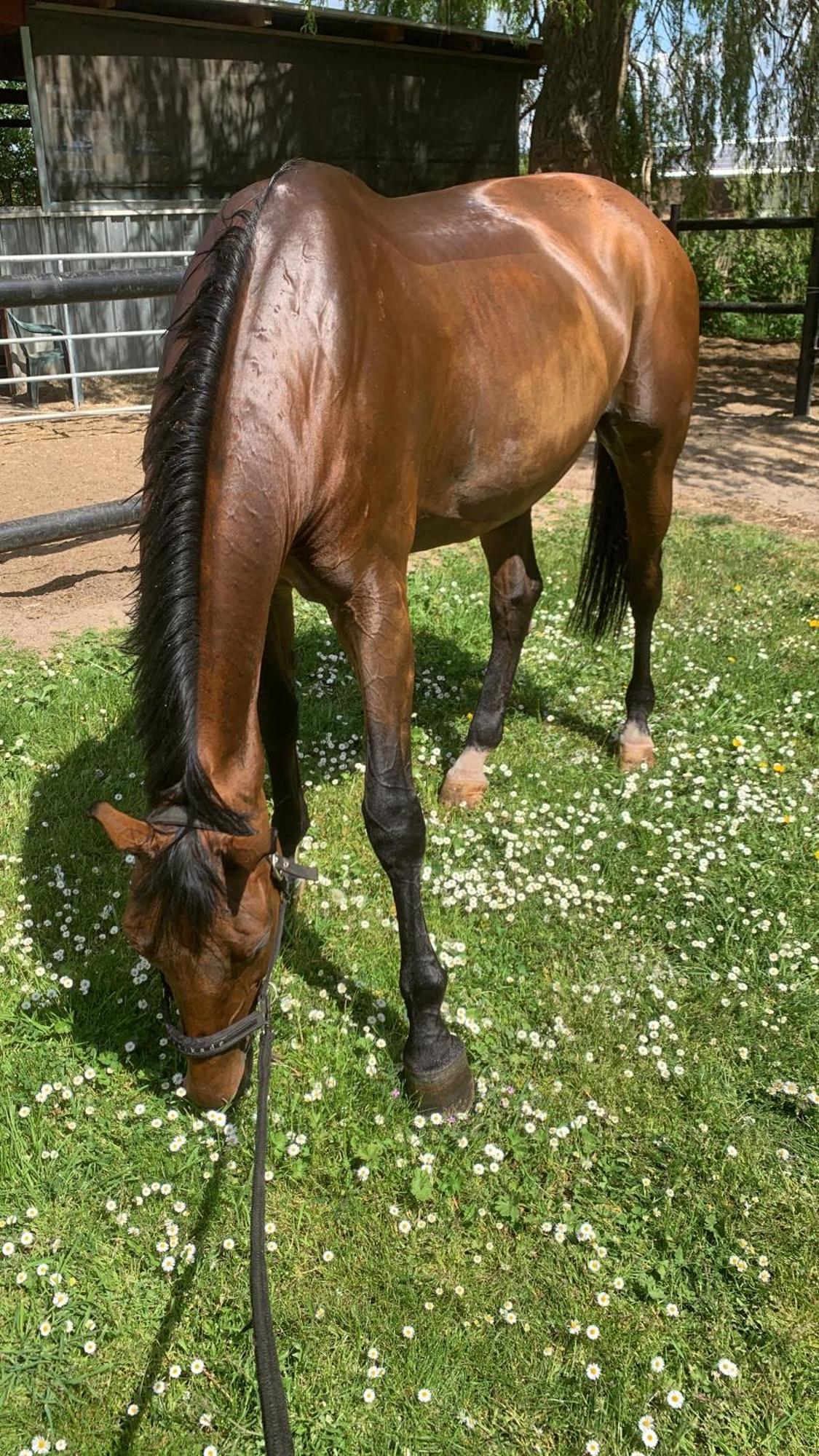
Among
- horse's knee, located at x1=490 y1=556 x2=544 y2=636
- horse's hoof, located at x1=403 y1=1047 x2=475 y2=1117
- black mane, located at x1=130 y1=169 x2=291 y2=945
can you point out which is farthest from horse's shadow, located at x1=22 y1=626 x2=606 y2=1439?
black mane, located at x1=130 y1=169 x2=291 y2=945

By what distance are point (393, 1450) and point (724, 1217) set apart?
0.89 meters

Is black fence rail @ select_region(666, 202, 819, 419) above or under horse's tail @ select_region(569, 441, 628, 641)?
above

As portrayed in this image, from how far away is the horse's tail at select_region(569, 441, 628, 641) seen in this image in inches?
169

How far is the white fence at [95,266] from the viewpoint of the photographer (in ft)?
33.0

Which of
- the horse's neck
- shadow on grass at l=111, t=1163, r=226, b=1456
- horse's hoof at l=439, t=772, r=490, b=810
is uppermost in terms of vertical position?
the horse's neck

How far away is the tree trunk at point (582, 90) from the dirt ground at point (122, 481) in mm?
2724

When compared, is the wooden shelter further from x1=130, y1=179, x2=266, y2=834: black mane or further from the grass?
x1=130, y1=179, x2=266, y2=834: black mane

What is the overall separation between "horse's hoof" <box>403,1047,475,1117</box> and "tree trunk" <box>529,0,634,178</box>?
847 cm

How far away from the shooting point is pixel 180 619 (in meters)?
1.85

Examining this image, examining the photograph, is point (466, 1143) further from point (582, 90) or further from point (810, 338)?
point (810, 338)


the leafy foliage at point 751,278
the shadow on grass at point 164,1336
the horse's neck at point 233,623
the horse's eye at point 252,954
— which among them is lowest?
the shadow on grass at point 164,1336

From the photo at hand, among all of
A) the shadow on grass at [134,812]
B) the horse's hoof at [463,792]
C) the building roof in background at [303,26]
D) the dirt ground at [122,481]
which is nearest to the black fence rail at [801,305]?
the dirt ground at [122,481]

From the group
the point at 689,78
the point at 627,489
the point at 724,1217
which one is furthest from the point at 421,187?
the point at 724,1217

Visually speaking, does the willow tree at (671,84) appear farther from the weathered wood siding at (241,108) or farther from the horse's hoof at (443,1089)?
the horse's hoof at (443,1089)
